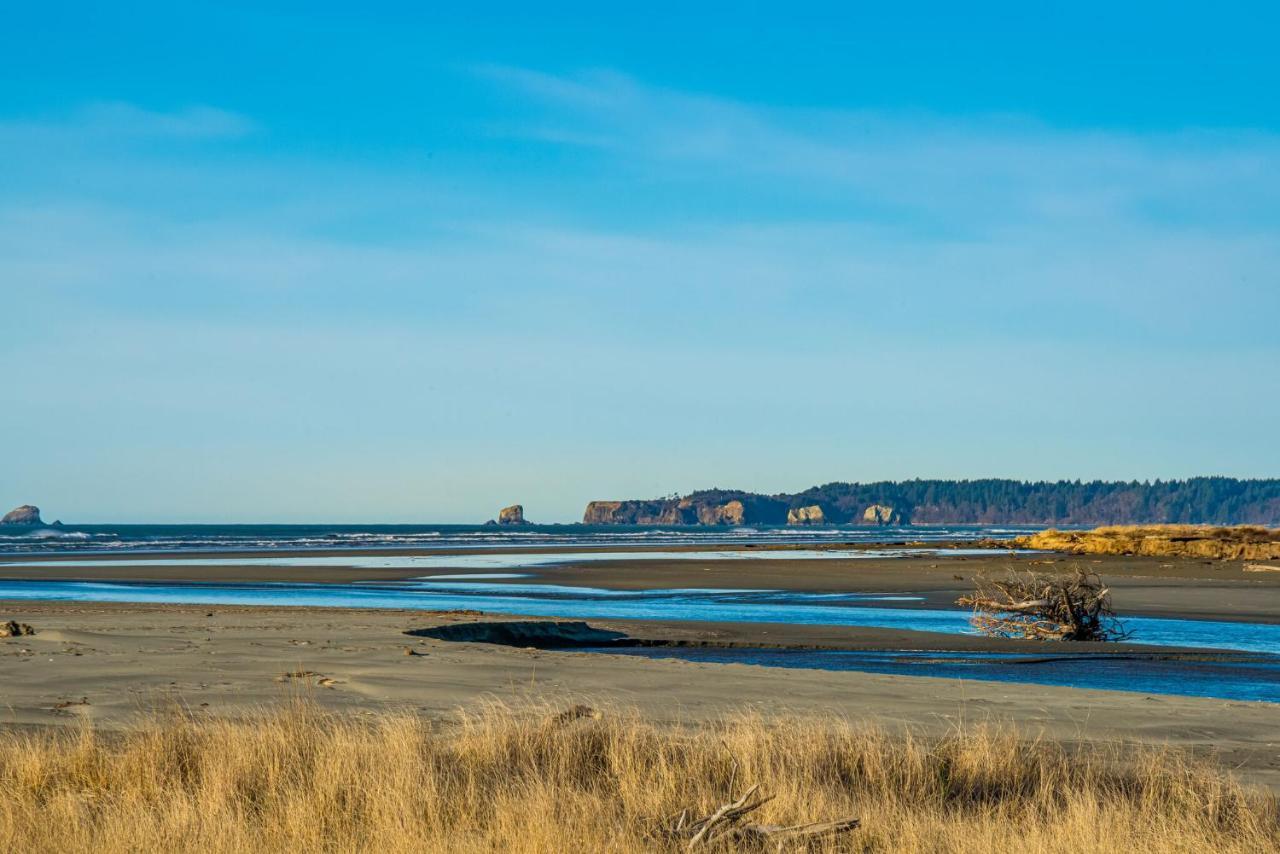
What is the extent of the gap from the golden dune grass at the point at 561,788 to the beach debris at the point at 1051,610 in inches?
610

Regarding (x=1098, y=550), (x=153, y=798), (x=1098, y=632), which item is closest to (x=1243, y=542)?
(x=1098, y=550)

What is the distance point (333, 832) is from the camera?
27.8ft

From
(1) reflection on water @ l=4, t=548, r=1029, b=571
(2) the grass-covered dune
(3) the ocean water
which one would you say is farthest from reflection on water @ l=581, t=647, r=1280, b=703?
(3) the ocean water

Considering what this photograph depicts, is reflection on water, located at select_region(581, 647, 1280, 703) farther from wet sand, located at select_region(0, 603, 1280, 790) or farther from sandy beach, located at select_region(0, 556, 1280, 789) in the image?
wet sand, located at select_region(0, 603, 1280, 790)

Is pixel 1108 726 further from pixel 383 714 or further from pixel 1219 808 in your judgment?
pixel 383 714

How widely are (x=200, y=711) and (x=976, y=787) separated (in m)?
7.37

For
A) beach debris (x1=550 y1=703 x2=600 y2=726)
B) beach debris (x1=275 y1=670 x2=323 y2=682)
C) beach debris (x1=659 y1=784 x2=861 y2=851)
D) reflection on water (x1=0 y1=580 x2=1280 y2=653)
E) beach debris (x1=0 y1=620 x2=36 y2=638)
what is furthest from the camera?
reflection on water (x1=0 y1=580 x2=1280 y2=653)

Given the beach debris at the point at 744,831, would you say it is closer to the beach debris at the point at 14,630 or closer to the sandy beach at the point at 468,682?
the sandy beach at the point at 468,682

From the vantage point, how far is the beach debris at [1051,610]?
26.8 meters

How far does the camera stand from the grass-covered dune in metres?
63.1

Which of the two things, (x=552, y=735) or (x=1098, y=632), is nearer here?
(x=552, y=735)

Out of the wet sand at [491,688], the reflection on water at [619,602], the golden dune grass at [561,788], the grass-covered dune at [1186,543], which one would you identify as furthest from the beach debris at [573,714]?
the grass-covered dune at [1186,543]

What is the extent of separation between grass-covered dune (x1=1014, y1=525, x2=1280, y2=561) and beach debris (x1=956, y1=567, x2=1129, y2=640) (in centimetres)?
3739

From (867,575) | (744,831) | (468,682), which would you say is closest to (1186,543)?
(867,575)
